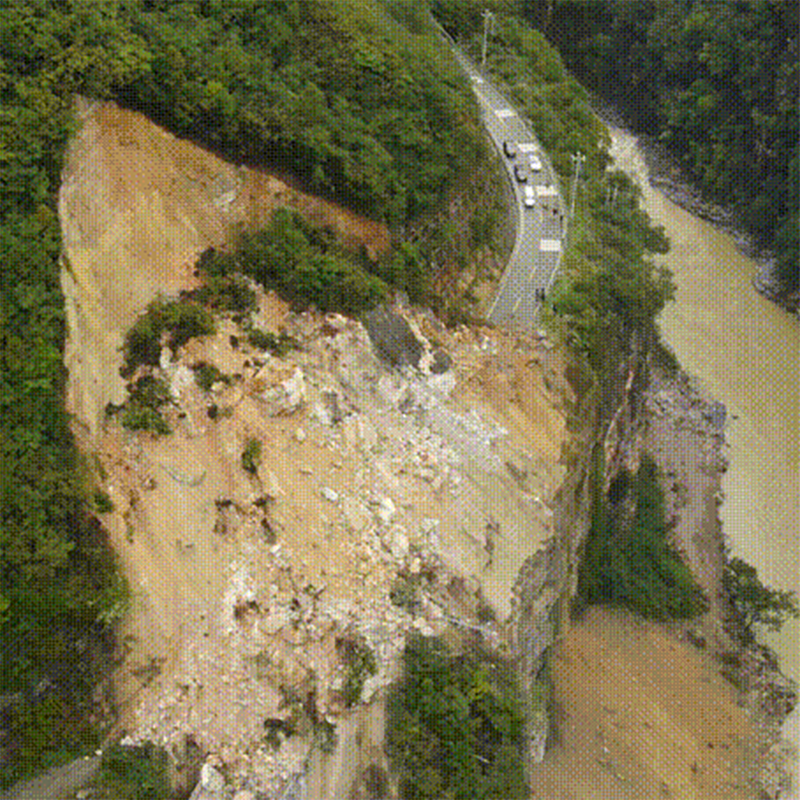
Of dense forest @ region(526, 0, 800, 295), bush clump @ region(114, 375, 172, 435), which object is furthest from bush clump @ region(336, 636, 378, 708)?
dense forest @ region(526, 0, 800, 295)

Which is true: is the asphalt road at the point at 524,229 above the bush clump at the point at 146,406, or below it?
above

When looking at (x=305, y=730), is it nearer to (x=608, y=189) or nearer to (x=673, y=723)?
(x=673, y=723)

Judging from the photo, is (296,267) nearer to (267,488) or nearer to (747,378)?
(267,488)

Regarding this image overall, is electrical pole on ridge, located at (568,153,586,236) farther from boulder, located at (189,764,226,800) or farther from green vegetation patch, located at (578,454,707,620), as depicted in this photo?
boulder, located at (189,764,226,800)

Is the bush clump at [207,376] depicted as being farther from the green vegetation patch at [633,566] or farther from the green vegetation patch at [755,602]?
the green vegetation patch at [755,602]

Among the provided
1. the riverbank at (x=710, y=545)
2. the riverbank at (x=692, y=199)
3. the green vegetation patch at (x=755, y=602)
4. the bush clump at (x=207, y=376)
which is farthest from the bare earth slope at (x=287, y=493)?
the riverbank at (x=692, y=199)

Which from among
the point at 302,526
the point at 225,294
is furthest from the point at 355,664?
the point at 225,294
